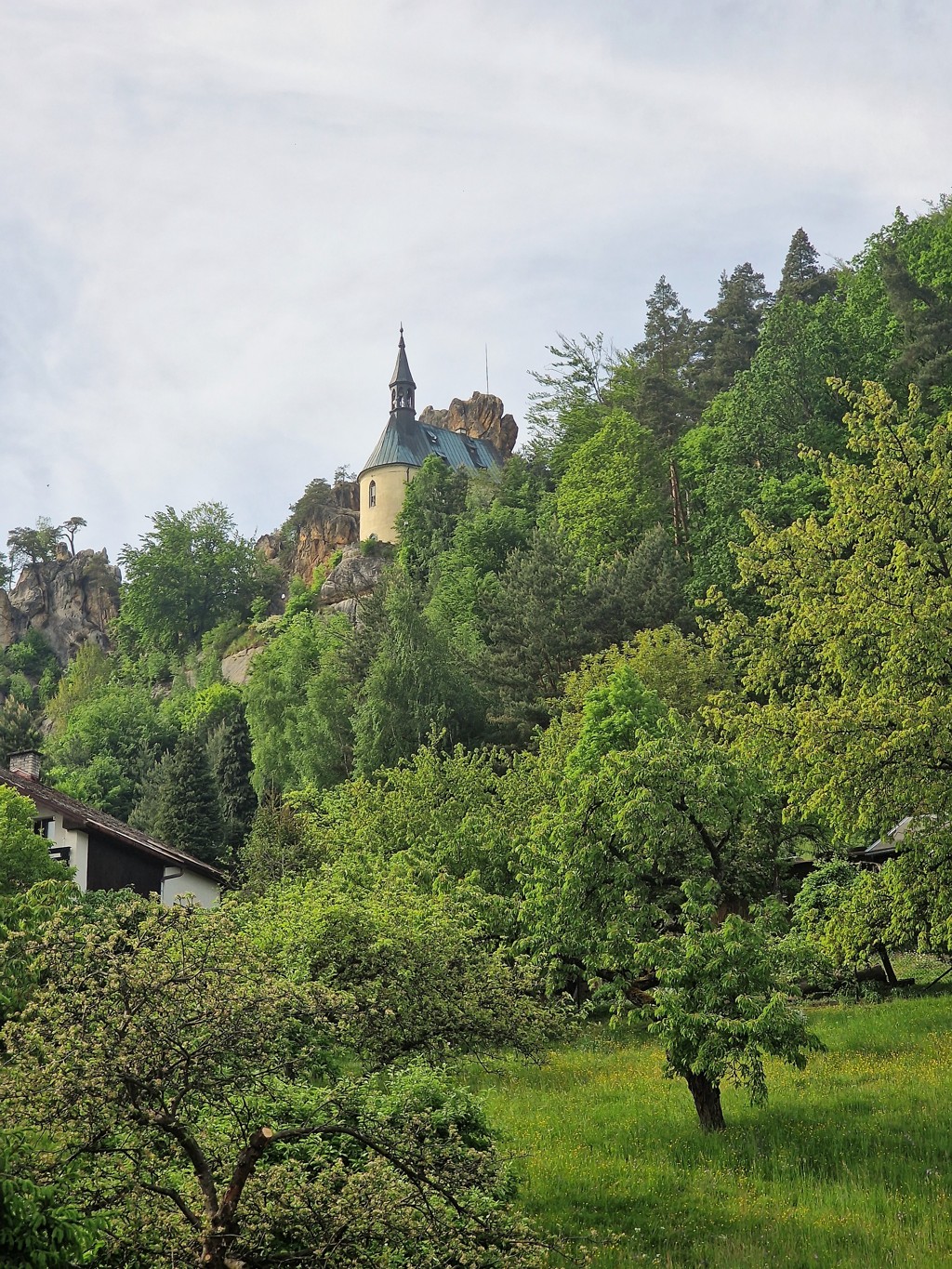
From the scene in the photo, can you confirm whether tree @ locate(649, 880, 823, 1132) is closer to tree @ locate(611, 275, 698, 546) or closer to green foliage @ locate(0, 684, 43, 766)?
tree @ locate(611, 275, 698, 546)

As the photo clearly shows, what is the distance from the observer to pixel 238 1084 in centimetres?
903

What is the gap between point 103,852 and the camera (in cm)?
3881

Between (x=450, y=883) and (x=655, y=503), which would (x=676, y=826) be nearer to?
(x=450, y=883)

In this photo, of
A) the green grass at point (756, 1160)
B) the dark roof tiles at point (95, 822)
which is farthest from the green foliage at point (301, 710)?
the green grass at point (756, 1160)

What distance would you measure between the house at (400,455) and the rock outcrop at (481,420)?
4.18 metres

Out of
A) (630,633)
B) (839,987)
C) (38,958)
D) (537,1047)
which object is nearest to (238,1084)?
(38,958)

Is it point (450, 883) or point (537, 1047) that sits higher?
point (450, 883)

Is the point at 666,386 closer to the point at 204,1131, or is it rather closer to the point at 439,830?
the point at 439,830

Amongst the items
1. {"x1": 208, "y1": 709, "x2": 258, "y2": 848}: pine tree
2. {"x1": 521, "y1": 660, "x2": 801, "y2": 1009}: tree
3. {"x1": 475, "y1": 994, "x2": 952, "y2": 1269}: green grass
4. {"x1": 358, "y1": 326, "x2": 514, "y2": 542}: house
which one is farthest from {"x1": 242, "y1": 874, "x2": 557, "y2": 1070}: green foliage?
{"x1": 358, "y1": 326, "x2": 514, "y2": 542}: house

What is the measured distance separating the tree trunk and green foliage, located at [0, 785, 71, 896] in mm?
17019

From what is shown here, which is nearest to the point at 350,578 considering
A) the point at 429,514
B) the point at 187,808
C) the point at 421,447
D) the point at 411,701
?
the point at 429,514

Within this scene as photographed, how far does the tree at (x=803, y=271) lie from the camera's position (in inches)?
2371

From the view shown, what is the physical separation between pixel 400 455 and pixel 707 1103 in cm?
8095

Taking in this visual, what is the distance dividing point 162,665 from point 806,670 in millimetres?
70900
